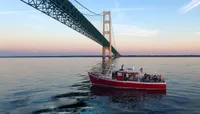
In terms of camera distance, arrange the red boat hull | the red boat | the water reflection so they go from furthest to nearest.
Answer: the red boat
the red boat hull
the water reflection

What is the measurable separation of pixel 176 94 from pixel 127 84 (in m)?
5.88

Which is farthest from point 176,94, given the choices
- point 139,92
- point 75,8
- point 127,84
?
point 75,8

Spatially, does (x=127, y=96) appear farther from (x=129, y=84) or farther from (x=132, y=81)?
(x=132, y=81)

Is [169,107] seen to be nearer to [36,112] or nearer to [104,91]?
[104,91]

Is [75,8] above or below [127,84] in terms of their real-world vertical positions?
above

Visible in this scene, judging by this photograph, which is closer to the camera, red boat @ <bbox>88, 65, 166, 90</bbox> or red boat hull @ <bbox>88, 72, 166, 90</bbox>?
red boat hull @ <bbox>88, 72, 166, 90</bbox>

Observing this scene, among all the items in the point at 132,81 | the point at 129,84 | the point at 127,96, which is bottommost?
the point at 127,96

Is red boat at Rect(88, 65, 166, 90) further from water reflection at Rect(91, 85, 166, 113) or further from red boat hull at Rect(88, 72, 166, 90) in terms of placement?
water reflection at Rect(91, 85, 166, 113)

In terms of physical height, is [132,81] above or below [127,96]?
above

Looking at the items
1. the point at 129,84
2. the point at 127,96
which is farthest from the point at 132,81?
the point at 127,96

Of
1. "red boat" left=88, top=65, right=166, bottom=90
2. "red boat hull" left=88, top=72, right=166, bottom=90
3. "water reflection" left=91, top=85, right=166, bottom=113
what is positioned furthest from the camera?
"red boat" left=88, top=65, right=166, bottom=90

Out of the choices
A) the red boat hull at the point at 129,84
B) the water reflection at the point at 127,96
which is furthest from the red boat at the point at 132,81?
the water reflection at the point at 127,96

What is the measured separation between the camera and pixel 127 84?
2702 centimetres

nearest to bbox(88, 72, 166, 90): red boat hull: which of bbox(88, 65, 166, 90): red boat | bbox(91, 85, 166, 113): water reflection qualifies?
bbox(88, 65, 166, 90): red boat
